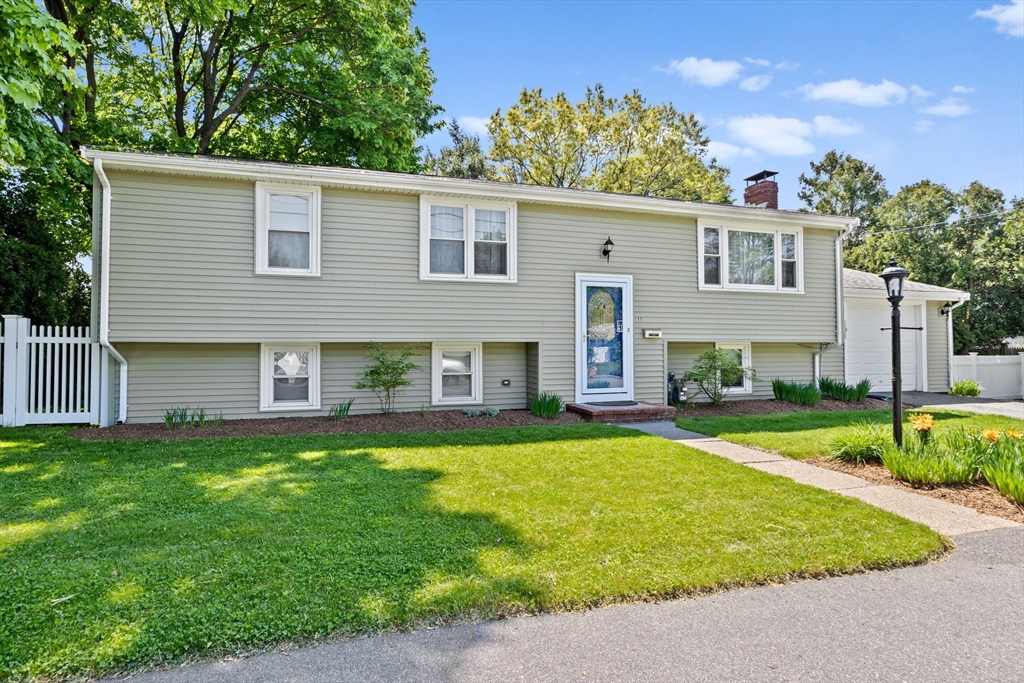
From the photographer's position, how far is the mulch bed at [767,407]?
10398mm

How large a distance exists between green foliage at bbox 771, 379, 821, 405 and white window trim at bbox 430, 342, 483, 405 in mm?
6505

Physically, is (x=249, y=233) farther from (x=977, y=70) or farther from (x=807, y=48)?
(x=977, y=70)

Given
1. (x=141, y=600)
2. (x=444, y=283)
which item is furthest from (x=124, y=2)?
(x=141, y=600)

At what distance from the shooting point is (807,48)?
13047 mm

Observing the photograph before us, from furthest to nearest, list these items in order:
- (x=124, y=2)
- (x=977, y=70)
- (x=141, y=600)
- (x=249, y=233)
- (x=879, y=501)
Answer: (x=124, y=2)
(x=977, y=70)
(x=249, y=233)
(x=879, y=501)
(x=141, y=600)

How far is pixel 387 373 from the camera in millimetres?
9070

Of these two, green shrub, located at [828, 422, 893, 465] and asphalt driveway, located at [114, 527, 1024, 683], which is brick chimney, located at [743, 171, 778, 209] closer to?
green shrub, located at [828, 422, 893, 465]

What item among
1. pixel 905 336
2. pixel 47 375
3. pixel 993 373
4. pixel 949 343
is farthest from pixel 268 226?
pixel 993 373

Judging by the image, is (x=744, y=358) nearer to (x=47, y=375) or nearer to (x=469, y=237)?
(x=469, y=237)

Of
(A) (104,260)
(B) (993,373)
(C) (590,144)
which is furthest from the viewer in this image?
(C) (590,144)

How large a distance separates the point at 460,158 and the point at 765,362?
69.0 feet

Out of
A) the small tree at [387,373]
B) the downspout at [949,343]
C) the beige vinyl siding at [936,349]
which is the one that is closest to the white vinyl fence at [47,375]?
the small tree at [387,373]

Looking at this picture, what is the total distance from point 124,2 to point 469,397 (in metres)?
13.1

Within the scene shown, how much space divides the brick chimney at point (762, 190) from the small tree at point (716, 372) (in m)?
3.89
